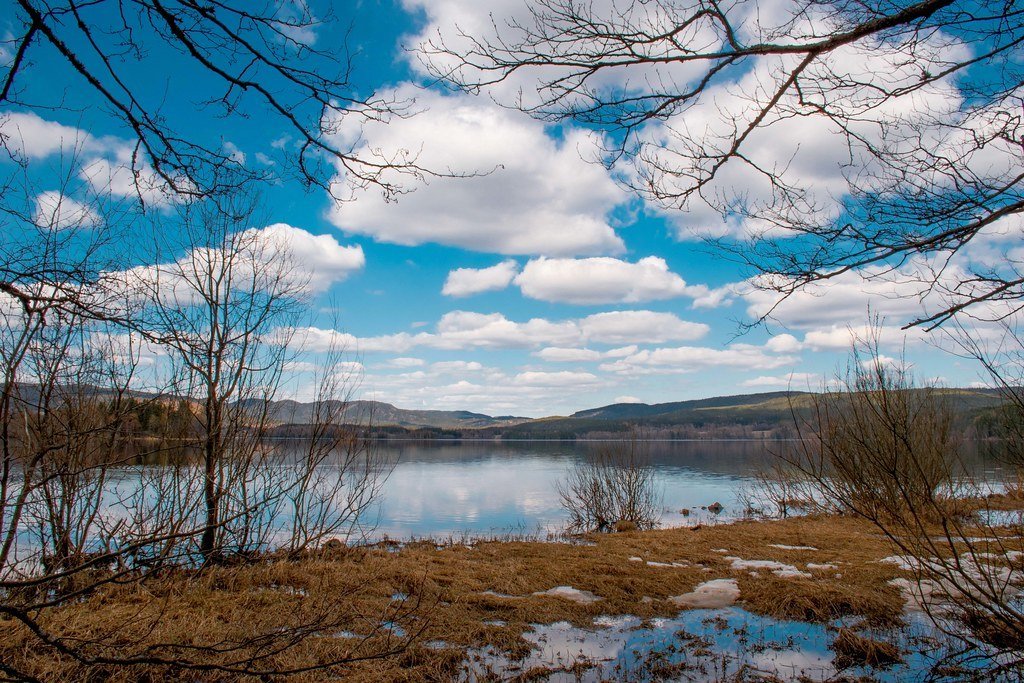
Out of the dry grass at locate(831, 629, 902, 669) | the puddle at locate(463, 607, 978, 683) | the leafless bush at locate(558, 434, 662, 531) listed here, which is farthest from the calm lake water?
the dry grass at locate(831, 629, 902, 669)

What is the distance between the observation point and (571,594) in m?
8.38

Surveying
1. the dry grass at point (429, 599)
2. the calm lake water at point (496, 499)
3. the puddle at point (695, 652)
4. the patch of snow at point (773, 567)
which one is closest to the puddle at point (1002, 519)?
the calm lake water at point (496, 499)

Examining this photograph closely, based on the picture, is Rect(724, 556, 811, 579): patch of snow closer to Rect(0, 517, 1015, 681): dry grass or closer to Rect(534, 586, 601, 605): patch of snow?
Rect(0, 517, 1015, 681): dry grass

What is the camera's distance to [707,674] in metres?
5.52

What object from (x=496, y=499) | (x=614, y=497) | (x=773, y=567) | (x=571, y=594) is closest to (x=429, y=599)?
(x=571, y=594)

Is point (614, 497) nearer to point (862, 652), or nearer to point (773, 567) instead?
point (773, 567)

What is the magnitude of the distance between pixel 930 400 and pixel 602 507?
9.45m

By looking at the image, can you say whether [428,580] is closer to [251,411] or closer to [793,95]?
[251,411]

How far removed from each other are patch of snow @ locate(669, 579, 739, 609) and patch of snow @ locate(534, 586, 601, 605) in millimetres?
1113

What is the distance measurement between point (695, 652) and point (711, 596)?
7.96ft

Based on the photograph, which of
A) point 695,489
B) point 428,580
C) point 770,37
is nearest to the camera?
point 770,37

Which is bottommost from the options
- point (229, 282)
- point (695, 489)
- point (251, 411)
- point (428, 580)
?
point (695, 489)

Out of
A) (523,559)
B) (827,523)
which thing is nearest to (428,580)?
(523,559)

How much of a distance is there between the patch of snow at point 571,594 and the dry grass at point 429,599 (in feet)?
0.51
